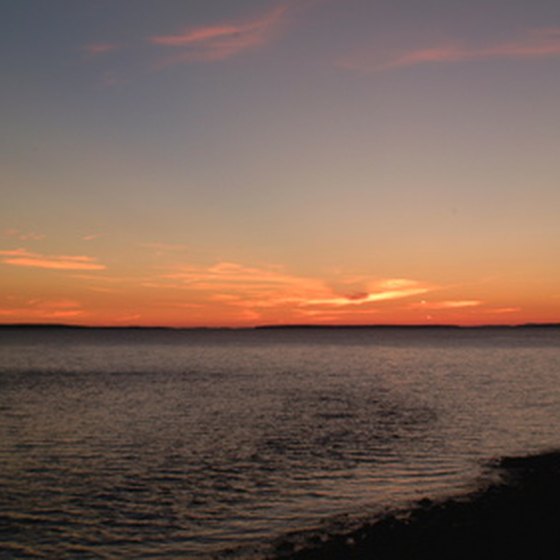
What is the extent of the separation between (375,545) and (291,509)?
17.6ft

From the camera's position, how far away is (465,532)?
17.5m

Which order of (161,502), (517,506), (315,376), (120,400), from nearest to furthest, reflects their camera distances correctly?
(517,506) → (161,502) → (120,400) → (315,376)

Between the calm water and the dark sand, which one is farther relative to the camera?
the calm water

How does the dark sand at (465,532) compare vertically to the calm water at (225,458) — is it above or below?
above

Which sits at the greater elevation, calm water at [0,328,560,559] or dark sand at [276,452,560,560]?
dark sand at [276,452,560,560]

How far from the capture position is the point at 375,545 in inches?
650

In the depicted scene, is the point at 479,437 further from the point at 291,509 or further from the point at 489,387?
the point at 489,387

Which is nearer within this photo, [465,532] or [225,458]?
[465,532]

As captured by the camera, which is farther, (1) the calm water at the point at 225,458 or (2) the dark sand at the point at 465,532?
(1) the calm water at the point at 225,458

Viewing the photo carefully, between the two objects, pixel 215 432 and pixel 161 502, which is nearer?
pixel 161 502

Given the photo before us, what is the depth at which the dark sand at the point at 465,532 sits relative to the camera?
1577cm

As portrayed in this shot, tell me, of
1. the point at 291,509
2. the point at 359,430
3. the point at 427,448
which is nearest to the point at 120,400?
the point at 359,430

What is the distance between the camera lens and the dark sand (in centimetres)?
1577

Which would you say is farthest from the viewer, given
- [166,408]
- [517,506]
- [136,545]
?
[166,408]
